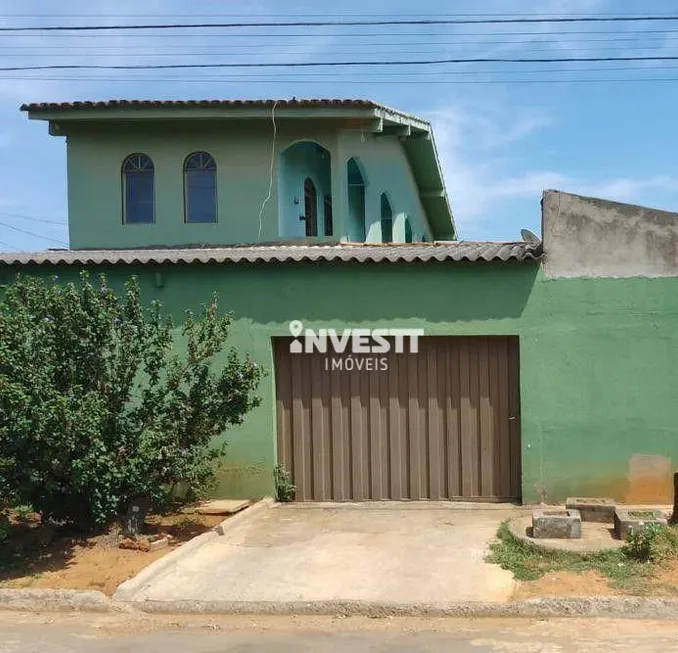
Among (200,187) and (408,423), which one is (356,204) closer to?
(200,187)

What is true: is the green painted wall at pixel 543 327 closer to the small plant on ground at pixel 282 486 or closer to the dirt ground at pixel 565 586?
the small plant on ground at pixel 282 486

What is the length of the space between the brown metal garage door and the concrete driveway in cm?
43

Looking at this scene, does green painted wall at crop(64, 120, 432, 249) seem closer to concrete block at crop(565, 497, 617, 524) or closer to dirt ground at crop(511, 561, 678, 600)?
concrete block at crop(565, 497, 617, 524)

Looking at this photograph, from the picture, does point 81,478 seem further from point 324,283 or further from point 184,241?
point 184,241

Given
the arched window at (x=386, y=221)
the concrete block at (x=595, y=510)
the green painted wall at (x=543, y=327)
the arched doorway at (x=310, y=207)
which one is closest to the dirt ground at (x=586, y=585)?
the concrete block at (x=595, y=510)

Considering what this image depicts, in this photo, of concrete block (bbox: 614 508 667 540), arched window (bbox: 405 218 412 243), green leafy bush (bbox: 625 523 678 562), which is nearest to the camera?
green leafy bush (bbox: 625 523 678 562)

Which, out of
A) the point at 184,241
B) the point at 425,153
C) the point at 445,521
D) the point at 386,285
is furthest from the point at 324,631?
the point at 425,153

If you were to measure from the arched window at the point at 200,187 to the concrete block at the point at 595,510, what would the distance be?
7.98 metres

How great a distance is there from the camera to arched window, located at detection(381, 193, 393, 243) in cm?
1664

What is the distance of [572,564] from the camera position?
21.1 ft

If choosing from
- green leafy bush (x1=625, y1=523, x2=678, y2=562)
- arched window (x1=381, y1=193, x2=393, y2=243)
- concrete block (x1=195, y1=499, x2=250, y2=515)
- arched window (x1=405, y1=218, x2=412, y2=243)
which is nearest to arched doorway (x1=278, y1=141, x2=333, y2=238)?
arched window (x1=381, y1=193, x2=393, y2=243)

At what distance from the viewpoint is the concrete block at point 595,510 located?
7.91 metres

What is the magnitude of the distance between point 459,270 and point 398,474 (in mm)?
2659

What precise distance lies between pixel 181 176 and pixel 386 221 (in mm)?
5631
